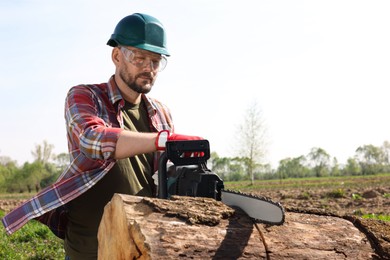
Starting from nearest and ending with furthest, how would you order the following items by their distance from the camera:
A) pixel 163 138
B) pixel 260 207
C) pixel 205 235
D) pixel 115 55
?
pixel 205 235
pixel 260 207
pixel 163 138
pixel 115 55

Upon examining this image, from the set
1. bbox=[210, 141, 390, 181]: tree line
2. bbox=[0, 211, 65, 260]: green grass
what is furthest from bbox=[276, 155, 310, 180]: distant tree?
bbox=[0, 211, 65, 260]: green grass

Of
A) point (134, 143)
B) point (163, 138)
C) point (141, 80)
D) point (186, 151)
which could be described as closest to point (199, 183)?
point (186, 151)

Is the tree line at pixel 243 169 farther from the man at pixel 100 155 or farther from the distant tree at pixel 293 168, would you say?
the man at pixel 100 155

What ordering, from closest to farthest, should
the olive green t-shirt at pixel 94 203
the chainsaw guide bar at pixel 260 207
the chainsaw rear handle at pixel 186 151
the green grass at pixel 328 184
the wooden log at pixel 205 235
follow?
the wooden log at pixel 205 235 → the chainsaw guide bar at pixel 260 207 → the chainsaw rear handle at pixel 186 151 → the olive green t-shirt at pixel 94 203 → the green grass at pixel 328 184

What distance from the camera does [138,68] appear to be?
298 cm

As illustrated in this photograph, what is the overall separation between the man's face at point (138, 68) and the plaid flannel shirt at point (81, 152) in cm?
13

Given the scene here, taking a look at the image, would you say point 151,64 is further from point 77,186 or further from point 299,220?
point 299,220

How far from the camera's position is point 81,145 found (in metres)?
2.62

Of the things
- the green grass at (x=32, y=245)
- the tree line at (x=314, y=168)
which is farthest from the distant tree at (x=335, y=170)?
the green grass at (x=32, y=245)

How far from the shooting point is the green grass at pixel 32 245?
6746 mm

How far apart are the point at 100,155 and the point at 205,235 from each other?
80cm

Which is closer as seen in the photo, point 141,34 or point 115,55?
point 141,34

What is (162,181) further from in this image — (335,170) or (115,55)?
(335,170)

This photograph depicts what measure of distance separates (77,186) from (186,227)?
0.97 metres
